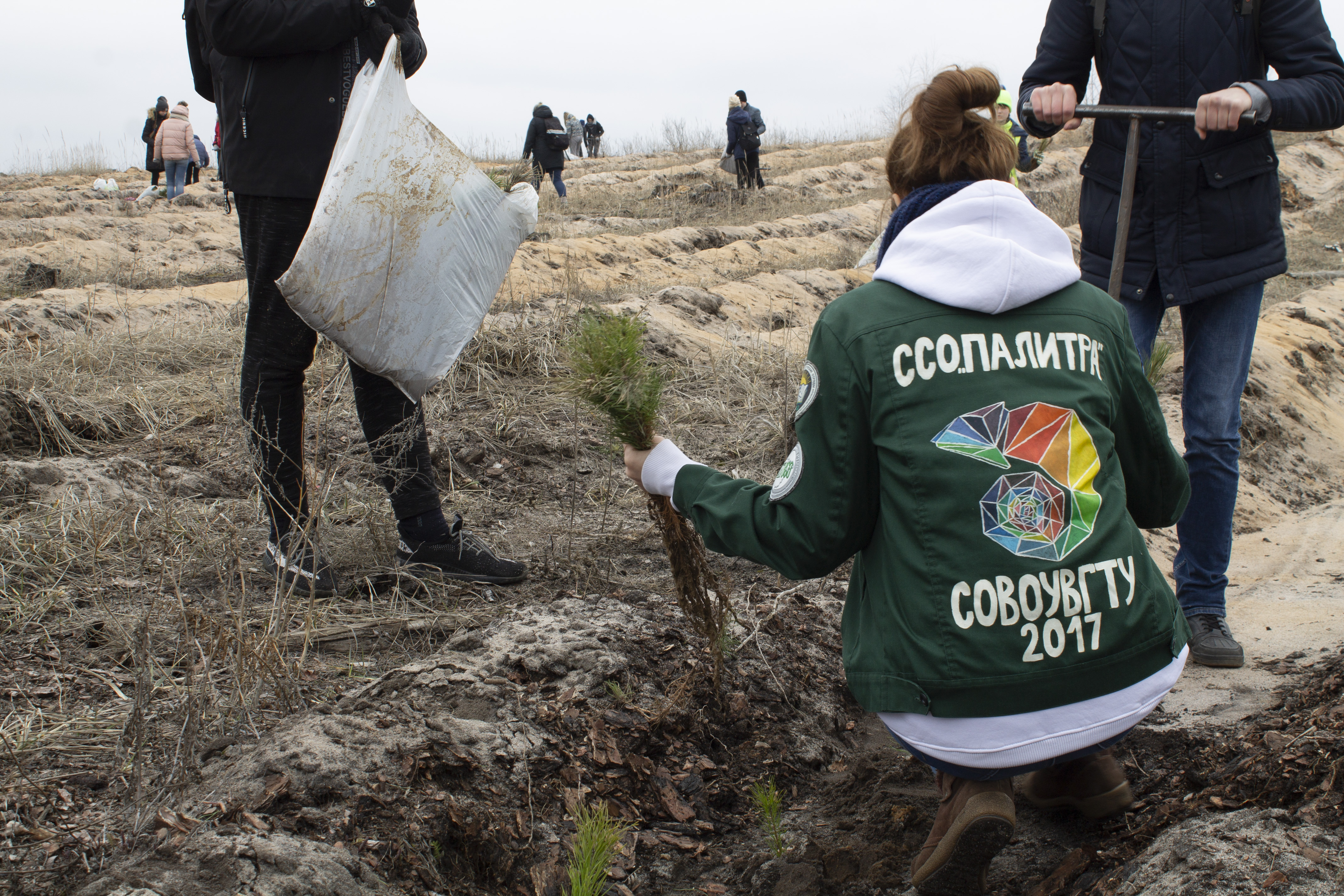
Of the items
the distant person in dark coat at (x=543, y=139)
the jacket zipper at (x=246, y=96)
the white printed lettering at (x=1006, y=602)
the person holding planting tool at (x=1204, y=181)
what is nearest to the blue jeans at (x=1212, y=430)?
the person holding planting tool at (x=1204, y=181)

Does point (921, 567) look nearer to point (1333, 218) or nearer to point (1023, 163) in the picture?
point (1023, 163)

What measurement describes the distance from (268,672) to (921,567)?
4.19 feet

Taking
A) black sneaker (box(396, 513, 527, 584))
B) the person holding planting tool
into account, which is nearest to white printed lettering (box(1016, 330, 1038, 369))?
the person holding planting tool

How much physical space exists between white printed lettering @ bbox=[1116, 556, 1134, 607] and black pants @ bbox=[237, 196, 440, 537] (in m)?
1.65

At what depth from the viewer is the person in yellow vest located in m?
1.64

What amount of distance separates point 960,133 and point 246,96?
166 centimetres

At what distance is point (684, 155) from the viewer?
26734 mm

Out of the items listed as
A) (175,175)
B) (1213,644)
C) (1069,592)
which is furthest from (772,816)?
(175,175)

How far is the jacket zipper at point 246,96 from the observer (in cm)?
219

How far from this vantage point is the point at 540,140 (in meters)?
14.2

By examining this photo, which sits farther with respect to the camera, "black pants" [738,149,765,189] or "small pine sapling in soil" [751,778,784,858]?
"black pants" [738,149,765,189]

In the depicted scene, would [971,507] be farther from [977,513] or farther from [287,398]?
[287,398]

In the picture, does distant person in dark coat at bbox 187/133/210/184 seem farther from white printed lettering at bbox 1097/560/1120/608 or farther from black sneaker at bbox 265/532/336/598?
white printed lettering at bbox 1097/560/1120/608

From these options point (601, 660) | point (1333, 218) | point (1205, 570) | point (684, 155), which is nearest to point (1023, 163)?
point (1205, 570)
